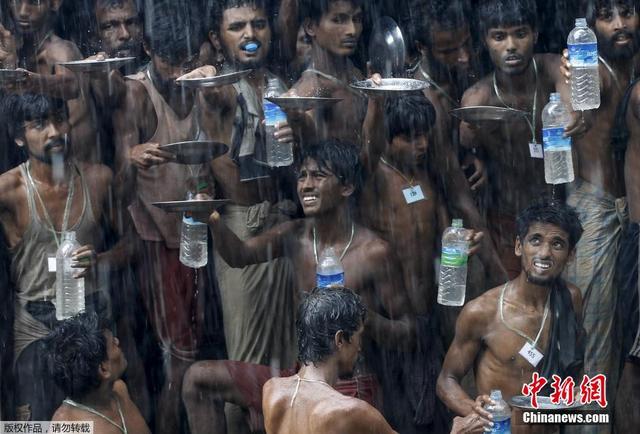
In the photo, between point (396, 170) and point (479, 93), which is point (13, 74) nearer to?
point (396, 170)

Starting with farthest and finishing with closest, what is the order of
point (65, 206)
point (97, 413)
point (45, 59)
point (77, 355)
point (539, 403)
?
point (45, 59)
point (65, 206)
point (539, 403)
point (97, 413)
point (77, 355)

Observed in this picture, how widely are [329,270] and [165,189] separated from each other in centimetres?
116

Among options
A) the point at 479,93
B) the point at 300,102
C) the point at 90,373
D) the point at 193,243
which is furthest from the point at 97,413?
the point at 479,93

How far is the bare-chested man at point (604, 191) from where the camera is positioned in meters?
9.05

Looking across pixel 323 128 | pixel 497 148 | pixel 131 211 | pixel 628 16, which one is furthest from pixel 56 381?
pixel 628 16

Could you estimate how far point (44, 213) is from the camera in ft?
30.2

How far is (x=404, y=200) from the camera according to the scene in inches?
361

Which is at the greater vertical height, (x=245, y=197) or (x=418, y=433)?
(x=245, y=197)

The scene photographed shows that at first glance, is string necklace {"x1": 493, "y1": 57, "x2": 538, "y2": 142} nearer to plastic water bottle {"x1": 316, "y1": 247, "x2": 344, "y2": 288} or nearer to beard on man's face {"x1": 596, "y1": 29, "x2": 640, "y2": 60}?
beard on man's face {"x1": 596, "y1": 29, "x2": 640, "y2": 60}

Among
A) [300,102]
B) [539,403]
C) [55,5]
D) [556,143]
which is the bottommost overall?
[539,403]

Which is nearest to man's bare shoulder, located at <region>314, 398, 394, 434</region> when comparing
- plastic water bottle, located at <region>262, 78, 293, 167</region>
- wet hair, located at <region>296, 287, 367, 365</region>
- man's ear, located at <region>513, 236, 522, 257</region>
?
wet hair, located at <region>296, 287, 367, 365</region>

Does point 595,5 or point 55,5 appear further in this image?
point 55,5

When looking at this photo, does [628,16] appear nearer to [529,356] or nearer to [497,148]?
[497,148]

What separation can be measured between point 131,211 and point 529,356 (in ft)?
7.65
